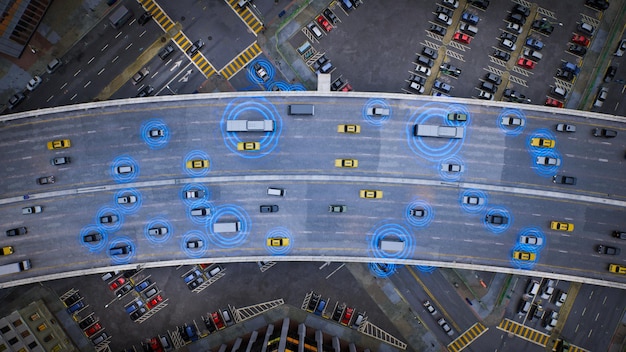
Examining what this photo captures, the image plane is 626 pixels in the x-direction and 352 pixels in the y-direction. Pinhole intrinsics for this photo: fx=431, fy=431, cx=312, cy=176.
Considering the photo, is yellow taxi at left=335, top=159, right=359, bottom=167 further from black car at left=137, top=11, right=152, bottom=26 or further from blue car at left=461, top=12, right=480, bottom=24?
black car at left=137, top=11, right=152, bottom=26

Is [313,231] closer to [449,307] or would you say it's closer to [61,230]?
[449,307]

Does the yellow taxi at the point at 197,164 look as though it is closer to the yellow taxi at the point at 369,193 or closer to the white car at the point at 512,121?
the yellow taxi at the point at 369,193

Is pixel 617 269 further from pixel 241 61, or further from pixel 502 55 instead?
pixel 241 61

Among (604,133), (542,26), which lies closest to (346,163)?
(604,133)

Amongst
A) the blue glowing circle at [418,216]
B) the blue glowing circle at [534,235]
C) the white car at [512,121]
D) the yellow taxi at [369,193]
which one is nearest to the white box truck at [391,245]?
the blue glowing circle at [418,216]

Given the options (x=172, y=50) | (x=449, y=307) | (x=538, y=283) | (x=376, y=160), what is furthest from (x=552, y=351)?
(x=172, y=50)

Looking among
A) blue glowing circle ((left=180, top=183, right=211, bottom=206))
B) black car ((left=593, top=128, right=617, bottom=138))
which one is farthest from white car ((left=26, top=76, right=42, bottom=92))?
black car ((left=593, top=128, right=617, bottom=138))
